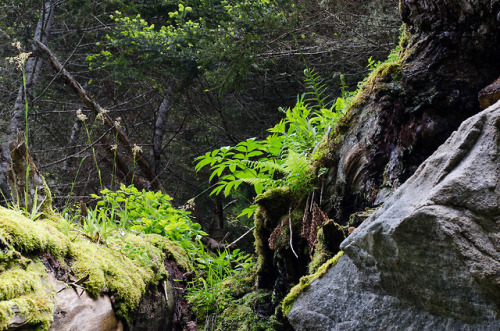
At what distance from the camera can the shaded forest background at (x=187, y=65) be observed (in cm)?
597

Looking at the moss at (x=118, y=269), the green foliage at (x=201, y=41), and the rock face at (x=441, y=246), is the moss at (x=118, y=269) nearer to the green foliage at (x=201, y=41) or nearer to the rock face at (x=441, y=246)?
the rock face at (x=441, y=246)

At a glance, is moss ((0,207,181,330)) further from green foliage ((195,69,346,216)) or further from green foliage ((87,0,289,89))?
green foliage ((87,0,289,89))

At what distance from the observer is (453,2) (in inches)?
104

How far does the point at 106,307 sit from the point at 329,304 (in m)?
1.34

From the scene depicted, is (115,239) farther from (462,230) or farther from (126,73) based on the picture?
(126,73)

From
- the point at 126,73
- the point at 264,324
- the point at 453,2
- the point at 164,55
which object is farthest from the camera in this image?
the point at 126,73

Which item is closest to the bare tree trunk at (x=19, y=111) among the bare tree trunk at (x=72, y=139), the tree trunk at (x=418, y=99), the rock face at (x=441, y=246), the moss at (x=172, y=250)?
the bare tree trunk at (x=72, y=139)

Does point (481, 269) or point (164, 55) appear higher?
point (164, 55)

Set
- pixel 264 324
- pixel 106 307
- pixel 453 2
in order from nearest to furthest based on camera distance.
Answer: pixel 106 307 < pixel 453 2 < pixel 264 324

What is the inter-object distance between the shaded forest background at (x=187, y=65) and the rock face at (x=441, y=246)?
2.17m

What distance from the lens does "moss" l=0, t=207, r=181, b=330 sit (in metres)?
1.67

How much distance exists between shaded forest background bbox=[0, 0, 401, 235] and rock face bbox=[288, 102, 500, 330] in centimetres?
217

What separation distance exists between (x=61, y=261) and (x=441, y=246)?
202 cm

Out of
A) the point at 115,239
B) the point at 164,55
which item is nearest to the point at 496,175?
the point at 115,239
